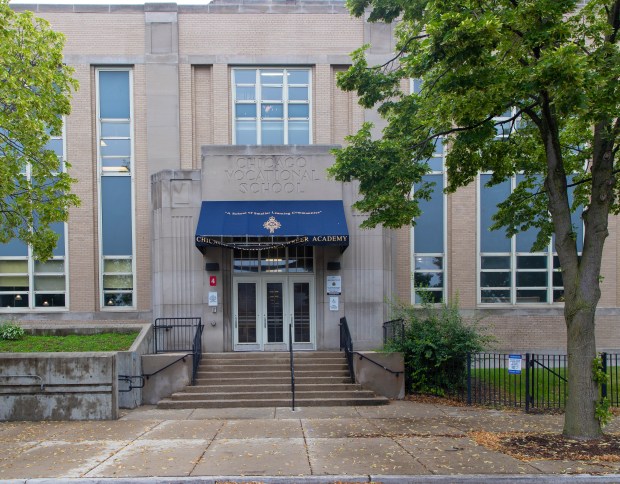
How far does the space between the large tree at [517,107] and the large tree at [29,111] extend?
6.21 m

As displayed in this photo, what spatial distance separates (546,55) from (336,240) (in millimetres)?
7663

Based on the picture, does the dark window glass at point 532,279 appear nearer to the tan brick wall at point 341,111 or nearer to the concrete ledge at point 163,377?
the tan brick wall at point 341,111

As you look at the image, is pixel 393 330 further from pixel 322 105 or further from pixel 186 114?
A: pixel 186 114

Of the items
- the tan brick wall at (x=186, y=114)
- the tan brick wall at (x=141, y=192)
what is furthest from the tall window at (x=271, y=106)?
the tan brick wall at (x=141, y=192)

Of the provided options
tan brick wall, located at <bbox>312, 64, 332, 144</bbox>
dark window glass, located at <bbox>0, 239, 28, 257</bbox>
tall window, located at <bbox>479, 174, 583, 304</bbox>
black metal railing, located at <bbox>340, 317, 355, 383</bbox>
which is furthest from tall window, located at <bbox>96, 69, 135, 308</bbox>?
tall window, located at <bbox>479, 174, 583, 304</bbox>

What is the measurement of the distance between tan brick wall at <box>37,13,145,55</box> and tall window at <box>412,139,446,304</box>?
10.5 metres

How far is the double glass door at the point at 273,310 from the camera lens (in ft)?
55.1

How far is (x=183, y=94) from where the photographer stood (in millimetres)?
19266

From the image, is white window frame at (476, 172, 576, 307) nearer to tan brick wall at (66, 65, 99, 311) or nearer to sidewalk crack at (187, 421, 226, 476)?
sidewalk crack at (187, 421, 226, 476)

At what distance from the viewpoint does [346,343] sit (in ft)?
49.8

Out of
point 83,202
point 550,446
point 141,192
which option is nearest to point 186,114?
point 141,192

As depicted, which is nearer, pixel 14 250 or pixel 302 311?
pixel 302 311

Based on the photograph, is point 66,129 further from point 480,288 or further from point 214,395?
point 480,288

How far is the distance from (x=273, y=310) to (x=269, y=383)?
9.92 feet
